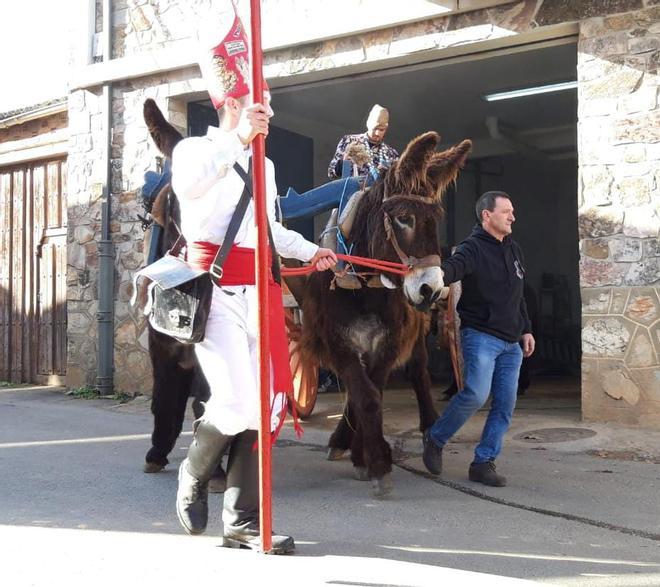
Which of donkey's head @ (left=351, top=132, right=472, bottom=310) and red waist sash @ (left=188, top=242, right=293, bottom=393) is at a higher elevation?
donkey's head @ (left=351, top=132, right=472, bottom=310)

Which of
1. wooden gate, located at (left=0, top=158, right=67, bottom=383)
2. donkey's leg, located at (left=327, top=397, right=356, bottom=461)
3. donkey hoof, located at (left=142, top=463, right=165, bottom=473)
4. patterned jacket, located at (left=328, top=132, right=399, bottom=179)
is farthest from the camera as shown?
wooden gate, located at (left=0, top=158, right=67, bottom=383)

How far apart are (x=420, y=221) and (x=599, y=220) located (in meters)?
2.81

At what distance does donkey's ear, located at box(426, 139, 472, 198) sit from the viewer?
4828mm

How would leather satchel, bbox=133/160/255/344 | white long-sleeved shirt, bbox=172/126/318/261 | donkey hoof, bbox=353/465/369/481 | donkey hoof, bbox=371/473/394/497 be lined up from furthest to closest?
donkey hoof, bbox=353/465/369/481, donkey hoof, bbox=371/473/394/497, leather satchel, bbox=133/160/255/344, white long-sleeved shirt, bbox=172/126/318/261

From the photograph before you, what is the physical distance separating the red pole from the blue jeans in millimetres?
1947

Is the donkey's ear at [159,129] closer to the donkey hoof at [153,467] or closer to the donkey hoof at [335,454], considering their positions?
the donkey hoof at [153,467]

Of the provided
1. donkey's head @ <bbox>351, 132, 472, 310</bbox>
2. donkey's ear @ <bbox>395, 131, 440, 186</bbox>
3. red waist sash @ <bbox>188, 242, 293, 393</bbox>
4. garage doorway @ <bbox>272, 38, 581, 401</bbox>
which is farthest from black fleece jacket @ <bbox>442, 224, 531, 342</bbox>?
garage doorway @ <bbox>272, 38, 581, 401</bbox>

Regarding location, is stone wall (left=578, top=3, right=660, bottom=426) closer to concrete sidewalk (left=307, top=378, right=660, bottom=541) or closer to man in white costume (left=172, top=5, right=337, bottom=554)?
concrete sidewalk (left=307, top=378, right=660, bottom=541)

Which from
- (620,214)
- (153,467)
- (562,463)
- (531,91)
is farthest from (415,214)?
(531,91)

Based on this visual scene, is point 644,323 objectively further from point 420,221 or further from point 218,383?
point 218,383

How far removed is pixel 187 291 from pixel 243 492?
0.92m

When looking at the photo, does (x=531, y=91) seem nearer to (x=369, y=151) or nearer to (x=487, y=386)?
(x=369, y=151)

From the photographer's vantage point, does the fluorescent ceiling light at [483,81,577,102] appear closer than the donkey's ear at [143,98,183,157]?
No

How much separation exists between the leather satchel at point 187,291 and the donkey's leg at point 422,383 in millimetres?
2962
